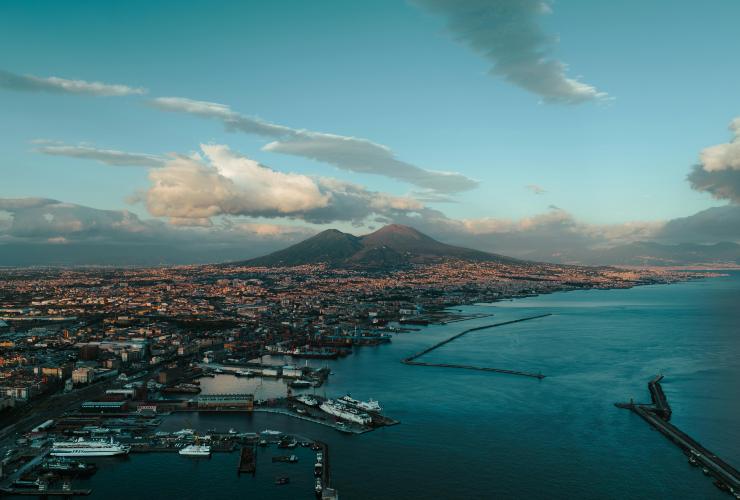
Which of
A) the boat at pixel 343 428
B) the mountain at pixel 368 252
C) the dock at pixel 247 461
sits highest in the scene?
the mountain at pixel 368 252

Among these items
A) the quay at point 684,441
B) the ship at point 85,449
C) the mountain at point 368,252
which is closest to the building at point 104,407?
the ship at point 85,449

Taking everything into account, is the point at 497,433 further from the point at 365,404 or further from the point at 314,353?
the point at 314,353

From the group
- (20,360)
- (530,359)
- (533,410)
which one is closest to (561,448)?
(533,410)

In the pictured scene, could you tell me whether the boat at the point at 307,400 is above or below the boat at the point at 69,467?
above

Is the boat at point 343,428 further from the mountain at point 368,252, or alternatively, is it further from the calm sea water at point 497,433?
the mountain at point 368,252

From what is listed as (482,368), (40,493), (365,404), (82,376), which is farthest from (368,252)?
(40,493)

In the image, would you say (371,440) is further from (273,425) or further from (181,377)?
(181,377)

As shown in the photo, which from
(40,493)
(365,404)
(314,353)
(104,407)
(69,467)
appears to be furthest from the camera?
(314,353)
